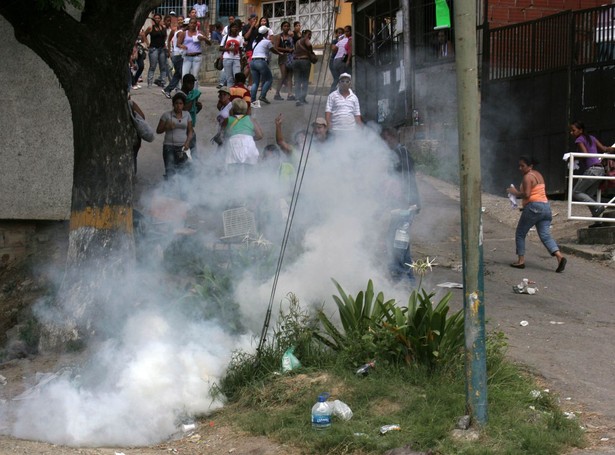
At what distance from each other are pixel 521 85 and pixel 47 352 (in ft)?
35.1

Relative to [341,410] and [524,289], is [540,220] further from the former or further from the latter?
[341,410]

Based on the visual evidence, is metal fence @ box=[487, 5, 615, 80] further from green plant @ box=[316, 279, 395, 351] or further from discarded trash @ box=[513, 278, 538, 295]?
green plant @ box=[316, 279, 395, 351]

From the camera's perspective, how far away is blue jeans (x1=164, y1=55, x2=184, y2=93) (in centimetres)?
1978

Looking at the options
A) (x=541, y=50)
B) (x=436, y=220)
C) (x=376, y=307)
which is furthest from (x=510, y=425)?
(x=541, y=50)

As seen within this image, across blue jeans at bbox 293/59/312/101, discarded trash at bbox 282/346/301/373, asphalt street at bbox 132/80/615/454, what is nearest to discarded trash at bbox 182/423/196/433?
discarded trash at bbox 282/346/301/373

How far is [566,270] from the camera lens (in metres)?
11.8

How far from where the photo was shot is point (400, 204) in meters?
9.60

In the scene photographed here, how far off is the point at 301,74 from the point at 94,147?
38.3ft

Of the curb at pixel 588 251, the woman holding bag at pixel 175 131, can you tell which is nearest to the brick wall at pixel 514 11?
the curb at pixel 588 251

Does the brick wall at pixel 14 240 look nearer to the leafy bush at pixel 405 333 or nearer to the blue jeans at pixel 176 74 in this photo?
the leafy bush at pixel 405 333

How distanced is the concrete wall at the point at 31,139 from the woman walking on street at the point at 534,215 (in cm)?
561

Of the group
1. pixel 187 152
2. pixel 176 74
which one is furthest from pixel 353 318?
pixel 176 74

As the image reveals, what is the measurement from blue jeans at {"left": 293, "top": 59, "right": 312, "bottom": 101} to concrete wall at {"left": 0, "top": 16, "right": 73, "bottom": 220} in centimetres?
950

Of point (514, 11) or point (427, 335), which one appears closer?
point (427, 335)
